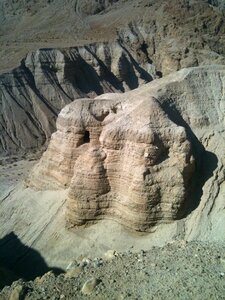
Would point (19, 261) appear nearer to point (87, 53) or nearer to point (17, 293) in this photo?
point (17, 293)

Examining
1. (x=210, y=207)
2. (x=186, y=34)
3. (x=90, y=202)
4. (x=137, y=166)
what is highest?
(x=137, y=166)

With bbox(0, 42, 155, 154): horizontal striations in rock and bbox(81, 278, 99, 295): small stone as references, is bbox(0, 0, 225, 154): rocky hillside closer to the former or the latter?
bbox(0, 42, 155, 154): horizontal striations in rock

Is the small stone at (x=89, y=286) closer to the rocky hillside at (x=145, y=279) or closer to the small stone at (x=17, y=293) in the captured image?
the rocky hillside at (x=145, y=279)

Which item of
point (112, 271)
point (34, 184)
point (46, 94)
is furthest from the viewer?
point (46, 94)

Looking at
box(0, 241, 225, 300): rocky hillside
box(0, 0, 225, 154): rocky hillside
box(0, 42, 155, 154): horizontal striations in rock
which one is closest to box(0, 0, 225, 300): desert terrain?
box(0, 241, 225, 300): rocky hillside

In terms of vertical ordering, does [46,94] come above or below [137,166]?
below

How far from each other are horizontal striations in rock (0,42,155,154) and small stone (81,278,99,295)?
Result: 119ft

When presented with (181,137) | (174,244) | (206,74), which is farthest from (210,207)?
(206,74)

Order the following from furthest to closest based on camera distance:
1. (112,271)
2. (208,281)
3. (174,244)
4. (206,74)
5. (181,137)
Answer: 1. (206,74)
2. (181,137)
3. (174,244)
4. (112,271)
5. (208,281)

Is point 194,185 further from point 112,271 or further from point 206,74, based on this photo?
point 112,271

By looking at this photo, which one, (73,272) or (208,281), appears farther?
(73,272)

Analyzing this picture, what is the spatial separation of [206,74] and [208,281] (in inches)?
518

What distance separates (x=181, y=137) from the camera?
1936cm

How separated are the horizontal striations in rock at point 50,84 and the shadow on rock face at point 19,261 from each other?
2586 centimetres
